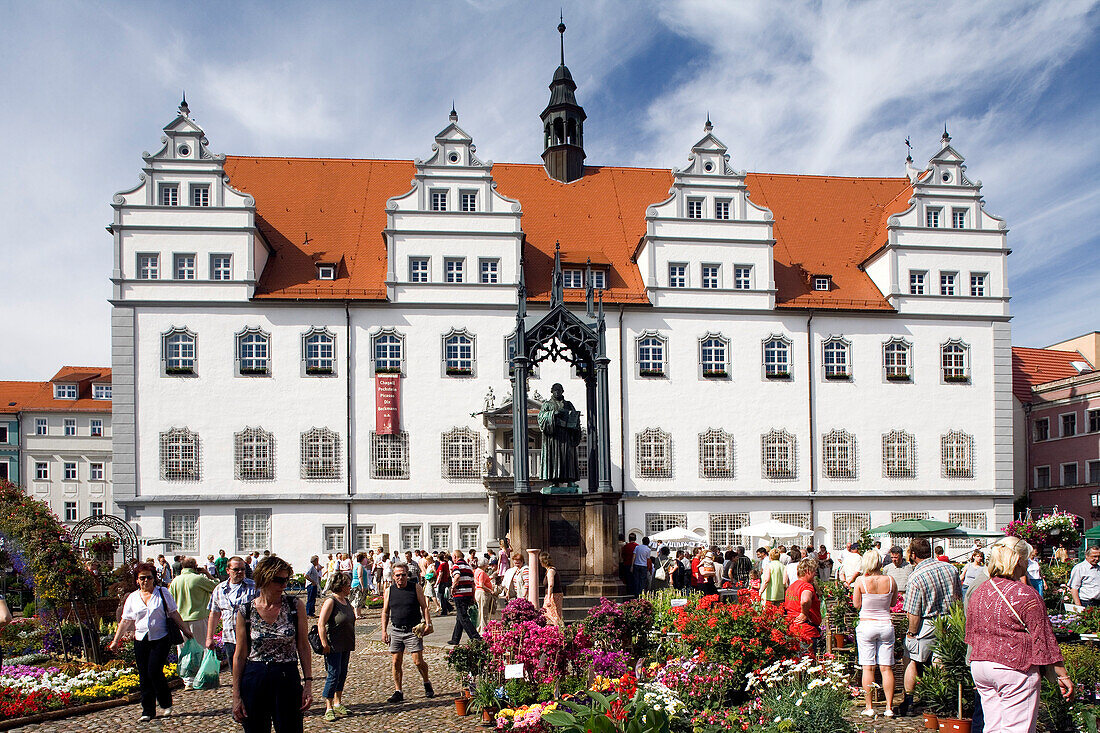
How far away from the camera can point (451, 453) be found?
30.8 metres

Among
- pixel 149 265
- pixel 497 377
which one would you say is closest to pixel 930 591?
pixel 497 377

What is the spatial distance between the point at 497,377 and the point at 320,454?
6123 millimetres

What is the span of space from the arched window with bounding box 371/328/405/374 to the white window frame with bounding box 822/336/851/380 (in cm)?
1423

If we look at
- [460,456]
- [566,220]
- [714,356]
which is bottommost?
[460,456]

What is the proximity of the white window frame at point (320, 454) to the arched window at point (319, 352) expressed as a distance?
1.87 metres

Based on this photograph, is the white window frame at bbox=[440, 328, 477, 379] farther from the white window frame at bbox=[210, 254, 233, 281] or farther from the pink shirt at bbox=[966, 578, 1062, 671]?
the pink shirt at bbox=[966, 578, 1062, 671]

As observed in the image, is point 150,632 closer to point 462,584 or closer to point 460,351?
point 462,584

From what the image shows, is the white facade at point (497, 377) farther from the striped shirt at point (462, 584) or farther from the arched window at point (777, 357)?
the striped shirt at point (462, 584)

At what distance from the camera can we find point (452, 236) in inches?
1244

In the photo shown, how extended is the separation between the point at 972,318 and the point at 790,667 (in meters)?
28.5

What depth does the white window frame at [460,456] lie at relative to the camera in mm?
30812

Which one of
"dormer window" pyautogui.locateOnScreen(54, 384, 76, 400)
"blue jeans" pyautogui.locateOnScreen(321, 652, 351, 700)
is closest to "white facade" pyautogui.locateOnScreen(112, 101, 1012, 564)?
"blue jeans" pyautogui.locateOnScreen(321, 652, 351, 700)

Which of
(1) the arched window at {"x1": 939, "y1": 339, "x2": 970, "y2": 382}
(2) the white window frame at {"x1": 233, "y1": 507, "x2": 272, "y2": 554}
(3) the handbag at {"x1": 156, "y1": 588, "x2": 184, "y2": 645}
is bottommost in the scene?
(2) the white window frame at {"x1": 233, "y1": 507, "x2": 272, "y2": 554}

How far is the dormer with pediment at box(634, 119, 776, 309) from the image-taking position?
3241 centimetres
